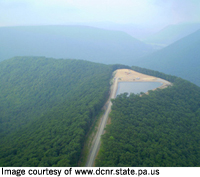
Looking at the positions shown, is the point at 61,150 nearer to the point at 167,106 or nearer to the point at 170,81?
the point at 167,106

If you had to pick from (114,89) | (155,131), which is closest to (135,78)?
(114,89)

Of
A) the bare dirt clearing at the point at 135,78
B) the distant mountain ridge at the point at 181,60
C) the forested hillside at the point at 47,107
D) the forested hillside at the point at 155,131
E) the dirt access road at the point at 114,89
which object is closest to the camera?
the forested hillside at the point at 155,131

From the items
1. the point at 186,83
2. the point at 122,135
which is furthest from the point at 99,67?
the point at 122,135

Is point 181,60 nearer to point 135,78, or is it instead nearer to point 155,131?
point 135,78

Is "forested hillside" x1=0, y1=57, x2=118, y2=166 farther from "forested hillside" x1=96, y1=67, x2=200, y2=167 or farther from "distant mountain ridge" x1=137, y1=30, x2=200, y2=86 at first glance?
"distant mountain ridge" x1=137, y1=30, x2=200, y2=86

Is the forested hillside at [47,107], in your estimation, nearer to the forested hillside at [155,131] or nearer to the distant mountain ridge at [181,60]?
the forested hillside at [155,131]

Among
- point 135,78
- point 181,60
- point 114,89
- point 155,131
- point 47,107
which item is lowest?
point 47,107

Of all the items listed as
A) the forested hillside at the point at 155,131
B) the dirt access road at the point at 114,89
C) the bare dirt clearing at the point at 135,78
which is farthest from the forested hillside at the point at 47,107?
the forested hillside at the point at 155,131
